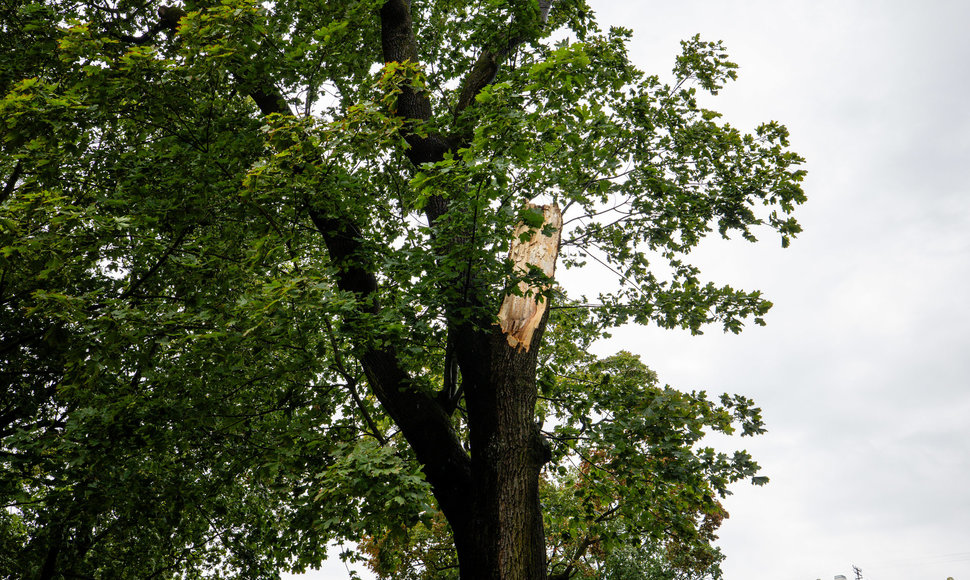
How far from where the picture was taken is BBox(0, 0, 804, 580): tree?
15.4 ft

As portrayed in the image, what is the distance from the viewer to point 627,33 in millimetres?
8023

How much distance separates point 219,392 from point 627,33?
7.07 m

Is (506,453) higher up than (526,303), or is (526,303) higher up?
(526,303)

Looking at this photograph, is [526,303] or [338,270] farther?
[526,303]

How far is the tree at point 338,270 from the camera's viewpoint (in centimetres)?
469

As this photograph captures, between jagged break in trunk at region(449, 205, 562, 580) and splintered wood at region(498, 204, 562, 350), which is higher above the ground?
splintered wood at region(498, 204, 562, 350)

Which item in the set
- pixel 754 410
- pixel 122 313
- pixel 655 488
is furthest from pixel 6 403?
pixel 754 410

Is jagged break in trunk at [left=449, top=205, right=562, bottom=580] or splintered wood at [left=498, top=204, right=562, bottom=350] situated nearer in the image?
jagged break in trunk at [left=449, top=205, right=562, bottom=580]

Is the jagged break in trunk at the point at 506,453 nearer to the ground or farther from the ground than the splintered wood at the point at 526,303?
nearer to the ground

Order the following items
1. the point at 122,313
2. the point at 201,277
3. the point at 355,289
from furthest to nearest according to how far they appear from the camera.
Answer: the point at 201,277 → the point at 355,289 → the point at 122,313

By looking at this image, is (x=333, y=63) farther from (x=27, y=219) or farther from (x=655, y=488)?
(x=655, y=488)

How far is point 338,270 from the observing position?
16.9 ft

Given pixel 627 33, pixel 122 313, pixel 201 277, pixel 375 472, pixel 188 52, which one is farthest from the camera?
pixel 627 33

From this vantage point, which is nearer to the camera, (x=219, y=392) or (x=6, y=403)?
(x=219, y=392)
